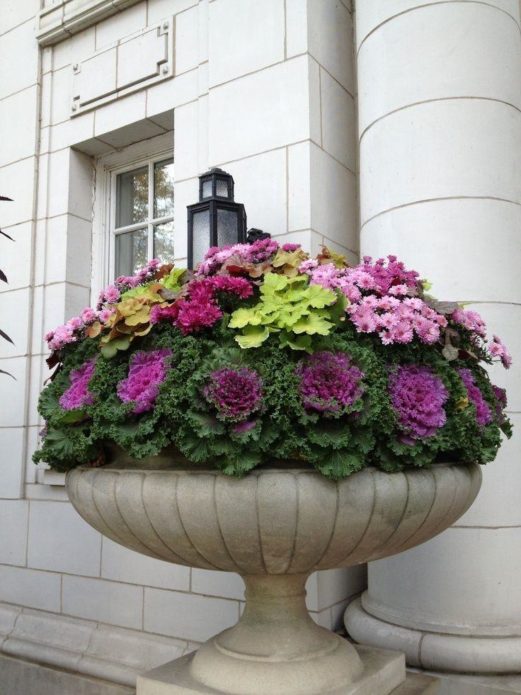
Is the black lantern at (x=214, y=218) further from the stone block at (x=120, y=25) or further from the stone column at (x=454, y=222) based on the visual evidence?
the stone block at (x=120, y=25)

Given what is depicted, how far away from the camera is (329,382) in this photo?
1.55 metres

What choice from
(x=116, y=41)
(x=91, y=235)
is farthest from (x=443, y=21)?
(x=91, y=235)

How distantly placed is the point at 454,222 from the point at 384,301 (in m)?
1.10

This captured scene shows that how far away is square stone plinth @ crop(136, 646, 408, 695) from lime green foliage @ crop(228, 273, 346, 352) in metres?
0.96

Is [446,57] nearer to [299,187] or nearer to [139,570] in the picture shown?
[299,187]

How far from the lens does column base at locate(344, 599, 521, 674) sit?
234cm

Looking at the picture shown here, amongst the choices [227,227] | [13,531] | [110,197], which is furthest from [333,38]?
[13,531]

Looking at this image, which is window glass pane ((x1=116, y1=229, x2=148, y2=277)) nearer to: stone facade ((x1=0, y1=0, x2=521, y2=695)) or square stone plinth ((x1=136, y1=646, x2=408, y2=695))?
stone facade ((x1=0, y1=0, x2=521, y2=695))

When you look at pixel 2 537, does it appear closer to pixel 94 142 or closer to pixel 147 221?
pixel 147 221

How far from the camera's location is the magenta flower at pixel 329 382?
59.9 inches

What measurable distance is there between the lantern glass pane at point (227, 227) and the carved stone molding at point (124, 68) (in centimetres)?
135

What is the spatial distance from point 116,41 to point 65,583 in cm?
318

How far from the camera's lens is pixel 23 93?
14.0ft

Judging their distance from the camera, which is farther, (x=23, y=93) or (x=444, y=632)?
(x=23, y=93)
